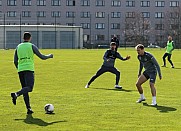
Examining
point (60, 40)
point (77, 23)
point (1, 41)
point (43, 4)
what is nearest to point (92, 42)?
point (77, 23)

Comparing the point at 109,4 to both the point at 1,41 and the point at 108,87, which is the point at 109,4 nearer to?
the point at 1,41

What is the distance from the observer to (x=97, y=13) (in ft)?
393

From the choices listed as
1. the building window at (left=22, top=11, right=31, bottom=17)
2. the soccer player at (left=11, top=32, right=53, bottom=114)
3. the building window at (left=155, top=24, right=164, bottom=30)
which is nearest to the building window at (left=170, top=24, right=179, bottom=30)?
the building window at (left=155, top=24, right=164, bottom=30)

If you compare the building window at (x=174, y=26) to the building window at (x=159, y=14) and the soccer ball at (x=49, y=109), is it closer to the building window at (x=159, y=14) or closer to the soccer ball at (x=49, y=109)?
the building window at (x=159, y=14)

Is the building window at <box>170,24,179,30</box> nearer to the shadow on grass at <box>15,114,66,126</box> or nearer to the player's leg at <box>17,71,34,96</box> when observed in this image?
the player's leg at <box>17,71,34,96</box>

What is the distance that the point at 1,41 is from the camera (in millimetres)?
85000

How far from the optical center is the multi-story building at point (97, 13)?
11794 cm

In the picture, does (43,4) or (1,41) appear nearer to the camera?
(1,41)

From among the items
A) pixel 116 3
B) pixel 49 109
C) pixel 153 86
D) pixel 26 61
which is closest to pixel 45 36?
pixel 116 3

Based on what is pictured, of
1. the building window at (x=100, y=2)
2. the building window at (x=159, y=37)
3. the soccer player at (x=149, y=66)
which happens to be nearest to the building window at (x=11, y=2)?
the building window at (x=100, y=2)

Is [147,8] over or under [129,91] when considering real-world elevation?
over

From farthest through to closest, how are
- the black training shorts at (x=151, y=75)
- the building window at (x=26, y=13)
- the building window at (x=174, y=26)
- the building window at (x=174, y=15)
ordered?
1. the building window at (x=26, y=13)
2. the building window at (x=174, y=15)
3. the building window at (x=174, y=26)
4. the black training shorts at (x=151, y=75)

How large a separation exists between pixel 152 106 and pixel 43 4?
108 meters

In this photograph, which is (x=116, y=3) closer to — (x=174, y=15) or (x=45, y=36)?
(x=174, y=15)
